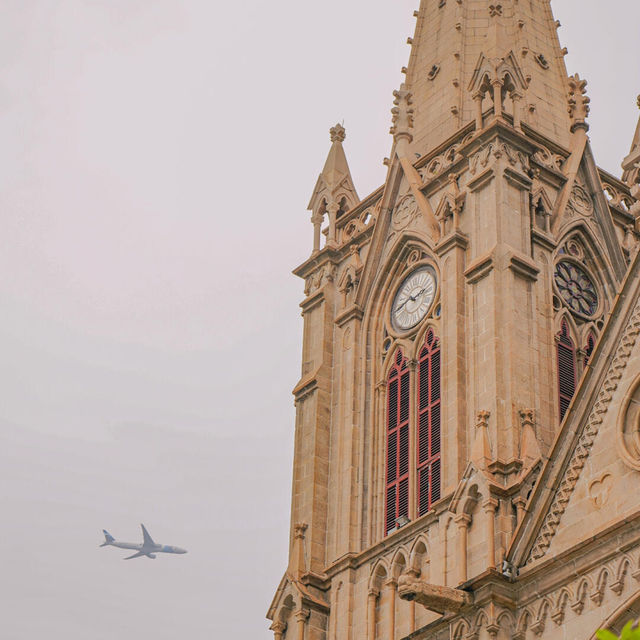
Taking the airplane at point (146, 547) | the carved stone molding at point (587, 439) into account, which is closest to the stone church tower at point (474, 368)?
the carved stone molding at point (587, 439)

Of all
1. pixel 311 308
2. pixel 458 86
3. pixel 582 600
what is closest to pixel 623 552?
pixel 582 600

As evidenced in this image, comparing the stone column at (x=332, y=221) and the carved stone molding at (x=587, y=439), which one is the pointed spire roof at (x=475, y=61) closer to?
the stone column at (x=332, y=221)

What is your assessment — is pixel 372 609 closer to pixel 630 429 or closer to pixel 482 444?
pixel 482 444

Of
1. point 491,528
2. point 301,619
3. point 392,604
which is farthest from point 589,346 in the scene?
point 301,619

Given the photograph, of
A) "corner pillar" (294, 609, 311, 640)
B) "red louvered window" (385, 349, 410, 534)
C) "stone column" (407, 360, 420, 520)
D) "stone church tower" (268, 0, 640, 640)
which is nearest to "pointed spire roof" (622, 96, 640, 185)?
"stone church tower" (268, 0, 640, 640)

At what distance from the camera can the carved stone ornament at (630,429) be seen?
103ft

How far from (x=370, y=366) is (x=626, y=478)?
12.3 metres

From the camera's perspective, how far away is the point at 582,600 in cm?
3069

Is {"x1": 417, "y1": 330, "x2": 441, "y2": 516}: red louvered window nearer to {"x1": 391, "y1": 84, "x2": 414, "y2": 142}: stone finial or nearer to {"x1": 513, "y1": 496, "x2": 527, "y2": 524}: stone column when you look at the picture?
{"x1": 513, "y1": 496, "x2": 527, "y2": 524}: stone column

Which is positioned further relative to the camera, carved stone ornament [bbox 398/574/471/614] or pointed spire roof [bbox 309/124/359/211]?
pointed spire roof [bbox 309/124/359/211]

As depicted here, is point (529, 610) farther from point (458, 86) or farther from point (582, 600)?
point (458, 86)

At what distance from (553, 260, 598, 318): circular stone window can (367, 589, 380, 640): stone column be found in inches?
351

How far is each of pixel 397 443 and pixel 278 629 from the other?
5.35 m

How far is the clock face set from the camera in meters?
41.8
